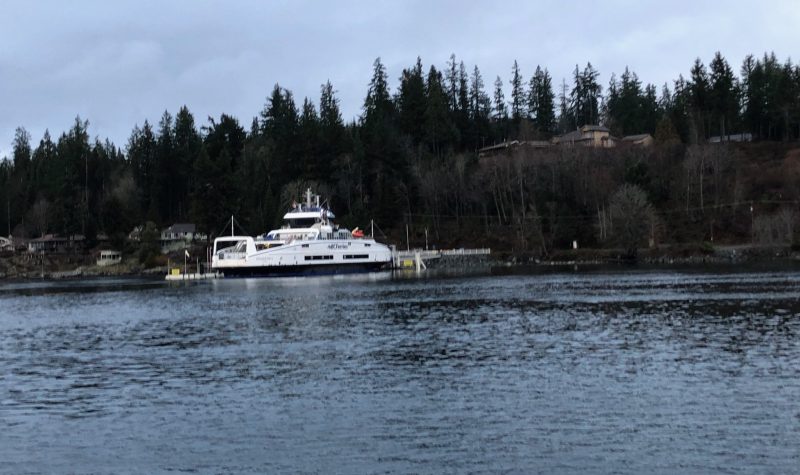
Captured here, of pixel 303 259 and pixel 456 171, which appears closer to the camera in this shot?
pixel 303 259

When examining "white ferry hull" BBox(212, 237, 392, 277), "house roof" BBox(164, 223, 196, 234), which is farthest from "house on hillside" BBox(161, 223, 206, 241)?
"white ferry hull" BBox(212, 237, 392, 277)

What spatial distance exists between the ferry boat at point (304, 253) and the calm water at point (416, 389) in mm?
39598

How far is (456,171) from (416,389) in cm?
9377

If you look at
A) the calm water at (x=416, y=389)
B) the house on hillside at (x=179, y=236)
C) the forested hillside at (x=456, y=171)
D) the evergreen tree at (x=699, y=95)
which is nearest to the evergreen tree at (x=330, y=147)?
the forested hillside at (x=456, y=171)

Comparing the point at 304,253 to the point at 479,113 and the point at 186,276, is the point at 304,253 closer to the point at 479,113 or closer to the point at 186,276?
the point at 186,276

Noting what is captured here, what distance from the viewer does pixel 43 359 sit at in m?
31.8

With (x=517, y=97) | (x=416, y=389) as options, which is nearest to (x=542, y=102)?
(x=517, y=97)

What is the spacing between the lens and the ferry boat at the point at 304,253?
86875 mm

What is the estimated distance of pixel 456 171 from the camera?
116 m

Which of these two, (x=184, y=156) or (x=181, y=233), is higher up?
(x=184, y=156)

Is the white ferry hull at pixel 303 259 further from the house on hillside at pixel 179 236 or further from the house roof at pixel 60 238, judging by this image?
the house roof at pixel 60 238

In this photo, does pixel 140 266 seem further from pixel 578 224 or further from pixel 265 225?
pixel 578 224

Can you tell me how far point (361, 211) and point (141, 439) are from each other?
9250 cm

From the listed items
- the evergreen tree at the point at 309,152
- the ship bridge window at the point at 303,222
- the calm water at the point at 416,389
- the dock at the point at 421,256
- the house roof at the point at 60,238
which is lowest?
the calm water at the point at 416,389
